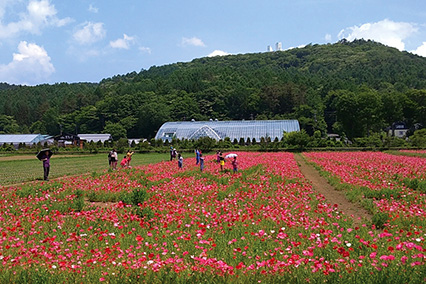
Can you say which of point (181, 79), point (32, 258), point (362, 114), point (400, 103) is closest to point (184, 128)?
point (362, 114)

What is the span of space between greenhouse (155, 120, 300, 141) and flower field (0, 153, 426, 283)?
64305 millimetres

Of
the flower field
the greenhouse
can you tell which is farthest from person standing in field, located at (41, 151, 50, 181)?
the greenhouse

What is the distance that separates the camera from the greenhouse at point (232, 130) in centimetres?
7925

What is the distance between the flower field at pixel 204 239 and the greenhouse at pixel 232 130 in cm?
6431

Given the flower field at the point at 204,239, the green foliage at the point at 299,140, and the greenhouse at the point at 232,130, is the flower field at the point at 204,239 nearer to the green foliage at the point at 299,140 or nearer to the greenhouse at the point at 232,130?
the green foliage at the point at 299,140

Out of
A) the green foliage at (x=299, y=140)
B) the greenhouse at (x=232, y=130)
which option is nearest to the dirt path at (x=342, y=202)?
the green foliage at (x=299, y=140)

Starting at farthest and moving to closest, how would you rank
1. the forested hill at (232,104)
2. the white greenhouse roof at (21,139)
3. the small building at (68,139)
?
1. the white greenhouse roof at (21,139)
2. the small building at (68,139)
3. the forested hill at (232,104)

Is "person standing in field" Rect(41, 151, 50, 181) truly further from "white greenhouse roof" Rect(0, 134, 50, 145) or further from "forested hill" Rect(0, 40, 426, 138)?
"white greenhouse roof" Rect(0, 134, 50, 145)

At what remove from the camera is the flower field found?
17.1 feet

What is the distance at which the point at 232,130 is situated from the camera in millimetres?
83062

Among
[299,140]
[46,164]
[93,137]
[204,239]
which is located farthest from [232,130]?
[204,239]

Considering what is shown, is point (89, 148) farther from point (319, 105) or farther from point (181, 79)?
point (181, 79)

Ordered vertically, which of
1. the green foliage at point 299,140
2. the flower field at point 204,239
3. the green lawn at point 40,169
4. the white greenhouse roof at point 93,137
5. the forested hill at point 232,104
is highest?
the forested hill at point 232,104

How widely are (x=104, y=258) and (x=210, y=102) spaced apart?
394ft
